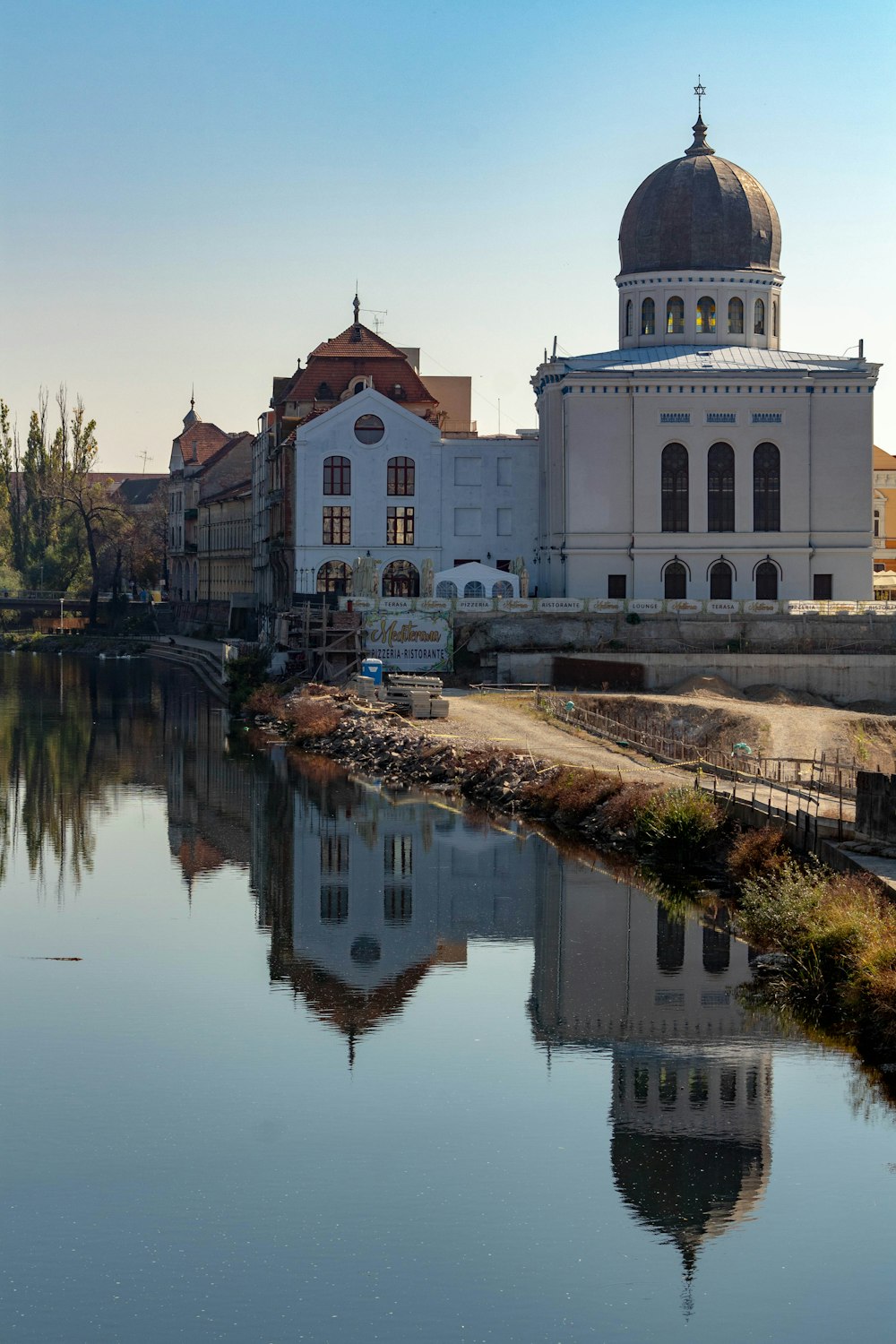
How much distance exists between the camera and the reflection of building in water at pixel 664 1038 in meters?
17.8

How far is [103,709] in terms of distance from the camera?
6219 cm

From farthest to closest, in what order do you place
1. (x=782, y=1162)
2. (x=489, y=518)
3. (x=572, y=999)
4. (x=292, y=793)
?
(x=489, y=518)
(x=292, y=793)
(x=572, y=999)
(x=782, y=1162)

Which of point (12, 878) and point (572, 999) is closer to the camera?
point (572, 999)

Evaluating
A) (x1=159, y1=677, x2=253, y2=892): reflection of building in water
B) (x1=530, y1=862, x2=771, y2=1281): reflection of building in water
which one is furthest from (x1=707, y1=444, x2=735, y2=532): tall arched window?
(x1=530, y1=862, x2=771, y2=1281): reflection of building in water

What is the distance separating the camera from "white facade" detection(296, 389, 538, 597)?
66625 millimetres

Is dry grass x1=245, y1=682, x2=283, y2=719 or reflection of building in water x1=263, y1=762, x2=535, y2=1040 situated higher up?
dry grass x1=245, y1=682, x2=283, y2=719

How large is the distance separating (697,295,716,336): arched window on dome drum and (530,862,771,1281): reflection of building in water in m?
41.2

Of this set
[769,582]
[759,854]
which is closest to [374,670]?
[769,582]

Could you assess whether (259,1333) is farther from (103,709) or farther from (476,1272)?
(103,709)

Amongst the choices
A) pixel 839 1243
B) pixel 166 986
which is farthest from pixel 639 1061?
pixel 166 986

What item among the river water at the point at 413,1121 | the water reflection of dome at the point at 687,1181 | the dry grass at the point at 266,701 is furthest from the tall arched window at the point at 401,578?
the water reflection of dome at the point at 687,1181

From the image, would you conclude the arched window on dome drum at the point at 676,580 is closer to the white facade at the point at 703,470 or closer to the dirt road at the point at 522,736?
the white facade at the point at 703,470

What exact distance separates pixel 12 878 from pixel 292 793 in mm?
10703

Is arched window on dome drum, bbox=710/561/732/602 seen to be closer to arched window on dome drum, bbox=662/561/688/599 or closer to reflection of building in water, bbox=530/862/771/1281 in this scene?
arched window on dome drum, bbox=662/561/688/599
